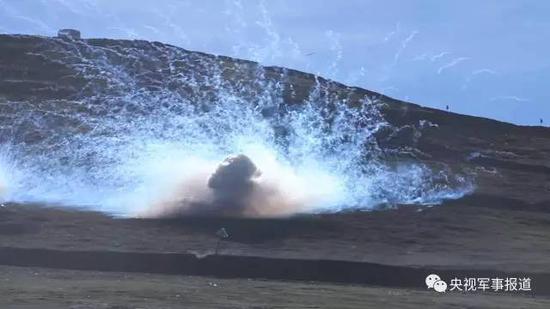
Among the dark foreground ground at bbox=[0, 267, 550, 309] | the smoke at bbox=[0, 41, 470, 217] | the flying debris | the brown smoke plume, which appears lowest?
the dark foreground ground at bbox=[0, 267, 550, 309]

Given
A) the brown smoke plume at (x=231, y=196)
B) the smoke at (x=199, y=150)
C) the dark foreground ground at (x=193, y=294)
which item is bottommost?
the dark foreground ground at (x=193, y=294)

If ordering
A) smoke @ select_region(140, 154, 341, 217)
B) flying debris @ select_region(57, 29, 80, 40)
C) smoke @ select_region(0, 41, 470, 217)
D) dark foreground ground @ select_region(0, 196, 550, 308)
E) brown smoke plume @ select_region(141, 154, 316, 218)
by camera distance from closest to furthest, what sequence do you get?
dark foreground ground @ select_region(0, 196, 550, 308) → brown smoke plume @ select_region(141, 154, 316, 218) → smoke @ select_region(140, 154, 341, 217) → smoke @ select_region(0, 41, 470, 217) → flying debris @ select_region(57, 29, 80, 40)

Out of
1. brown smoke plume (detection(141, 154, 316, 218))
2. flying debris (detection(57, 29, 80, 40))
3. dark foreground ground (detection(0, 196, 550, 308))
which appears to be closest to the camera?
dark foreground ground (detection(0, 196, 550, 308))

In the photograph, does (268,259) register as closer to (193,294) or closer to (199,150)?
(193,294)

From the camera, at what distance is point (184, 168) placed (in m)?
33.3

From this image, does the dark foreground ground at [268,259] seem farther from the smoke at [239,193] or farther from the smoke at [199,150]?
the smoke at [199,150]

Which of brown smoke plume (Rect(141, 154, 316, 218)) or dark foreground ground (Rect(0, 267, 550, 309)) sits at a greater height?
brown smoke plume (Rect(141, 154, 316, 218))

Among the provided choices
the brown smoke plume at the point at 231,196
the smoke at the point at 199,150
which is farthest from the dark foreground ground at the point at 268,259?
the smoke at the point at 199,150

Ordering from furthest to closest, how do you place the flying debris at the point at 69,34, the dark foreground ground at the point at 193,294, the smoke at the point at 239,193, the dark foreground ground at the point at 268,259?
the flying debris at the point at 69,34
the smoke at the point at 239,193
the dark foreground ground at the point at 268,259
the dark foreground ground at the point at 193,294

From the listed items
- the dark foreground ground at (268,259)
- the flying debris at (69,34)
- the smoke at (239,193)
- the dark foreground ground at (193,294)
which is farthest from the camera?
the flying debris at (69,34)

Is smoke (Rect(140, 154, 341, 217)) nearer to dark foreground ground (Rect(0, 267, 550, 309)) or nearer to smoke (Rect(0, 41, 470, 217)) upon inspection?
smoke (Rect(0, 41, 470, 217))

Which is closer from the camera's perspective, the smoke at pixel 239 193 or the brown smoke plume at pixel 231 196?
the brown smoke plume at pixel 231 196

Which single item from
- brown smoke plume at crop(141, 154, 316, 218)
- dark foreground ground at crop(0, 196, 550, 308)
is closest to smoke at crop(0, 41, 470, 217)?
brown smoke plume at crop(141, 154, 316, 218)

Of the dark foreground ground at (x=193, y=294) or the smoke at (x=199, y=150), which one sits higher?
the smoke at (x=199, y=150)
